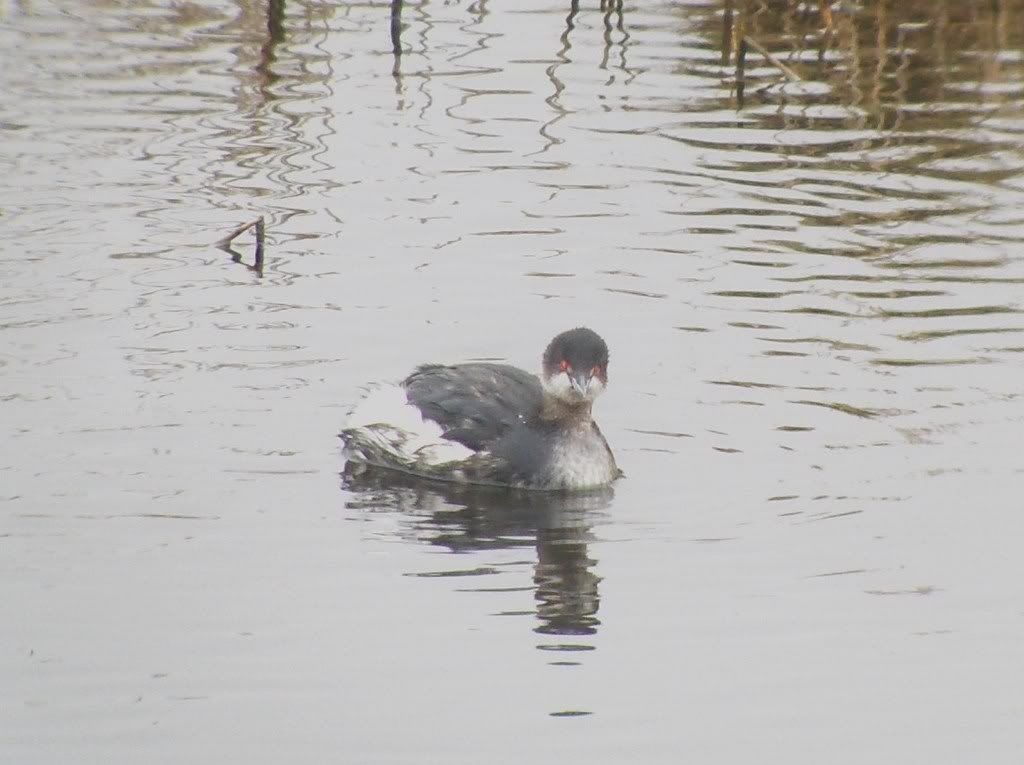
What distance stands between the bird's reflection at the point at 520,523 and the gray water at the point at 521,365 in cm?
3

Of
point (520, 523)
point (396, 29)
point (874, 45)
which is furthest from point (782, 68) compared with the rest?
point (520, 523)

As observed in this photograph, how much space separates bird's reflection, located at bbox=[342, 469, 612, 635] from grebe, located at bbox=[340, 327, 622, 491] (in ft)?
0.29

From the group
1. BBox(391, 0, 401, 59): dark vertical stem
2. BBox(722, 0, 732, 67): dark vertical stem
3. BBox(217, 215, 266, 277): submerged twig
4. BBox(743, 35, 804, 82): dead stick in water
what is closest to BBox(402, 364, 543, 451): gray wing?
BBox(217, 215, 266, 277): submerged twig

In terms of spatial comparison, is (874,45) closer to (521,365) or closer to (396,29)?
(396,29)

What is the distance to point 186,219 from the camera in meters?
13.8

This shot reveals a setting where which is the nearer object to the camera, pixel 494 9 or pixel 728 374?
pixel 728 374

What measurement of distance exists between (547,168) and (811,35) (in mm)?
4821

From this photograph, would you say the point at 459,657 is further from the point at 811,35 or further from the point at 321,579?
the point at 811,35

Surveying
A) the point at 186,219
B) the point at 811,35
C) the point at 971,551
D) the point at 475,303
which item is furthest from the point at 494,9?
the point at 971,551

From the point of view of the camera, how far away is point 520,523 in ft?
31.6

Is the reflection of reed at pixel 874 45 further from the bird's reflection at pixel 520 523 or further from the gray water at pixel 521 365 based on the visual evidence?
the bird's reflection at pixel 520 523

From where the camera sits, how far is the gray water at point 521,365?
752 cm

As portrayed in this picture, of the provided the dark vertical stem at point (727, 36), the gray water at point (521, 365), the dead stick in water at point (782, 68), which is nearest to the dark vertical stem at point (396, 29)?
the gray water at point (521, 365)

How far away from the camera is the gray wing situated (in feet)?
33.3
